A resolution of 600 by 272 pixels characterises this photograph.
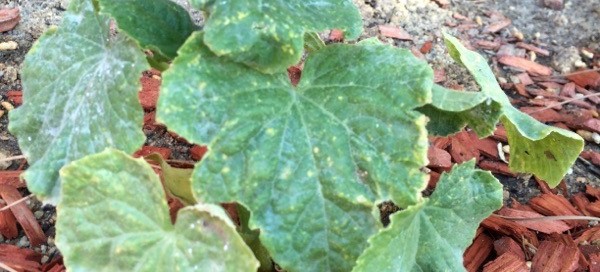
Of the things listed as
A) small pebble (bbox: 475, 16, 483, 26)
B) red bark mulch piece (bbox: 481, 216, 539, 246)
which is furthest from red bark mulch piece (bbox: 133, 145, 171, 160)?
small pebble (bbox: 475, 16, 483, 26)

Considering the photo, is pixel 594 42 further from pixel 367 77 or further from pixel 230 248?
pixel 230 248

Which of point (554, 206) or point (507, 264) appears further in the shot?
point (554, 206)

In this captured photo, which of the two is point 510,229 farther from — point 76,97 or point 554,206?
point 76,97

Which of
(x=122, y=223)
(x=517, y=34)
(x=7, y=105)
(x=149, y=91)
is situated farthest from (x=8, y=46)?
(x=517, y=34)

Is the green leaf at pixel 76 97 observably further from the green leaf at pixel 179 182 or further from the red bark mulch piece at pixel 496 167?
the red bark mulch piece at pixel 496 167

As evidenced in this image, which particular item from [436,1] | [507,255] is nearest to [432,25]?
[436,1]

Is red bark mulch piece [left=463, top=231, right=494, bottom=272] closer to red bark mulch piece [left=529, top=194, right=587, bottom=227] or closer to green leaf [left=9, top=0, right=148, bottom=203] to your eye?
red bark mulch piece [left=529, top=194, right=587, bottom=227]
